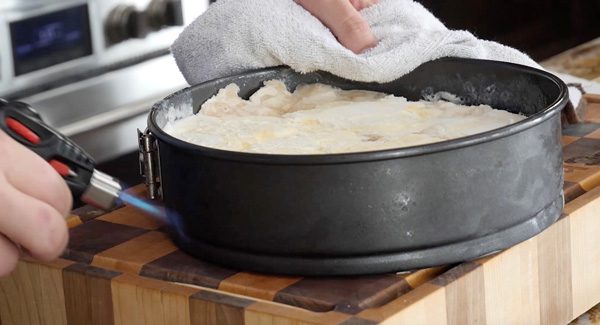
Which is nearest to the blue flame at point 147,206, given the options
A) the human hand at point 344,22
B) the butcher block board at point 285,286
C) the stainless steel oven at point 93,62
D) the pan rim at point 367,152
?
the butcher block board at point 285,286

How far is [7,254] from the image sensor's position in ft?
2.90

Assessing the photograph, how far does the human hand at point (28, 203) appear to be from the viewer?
0.86 m

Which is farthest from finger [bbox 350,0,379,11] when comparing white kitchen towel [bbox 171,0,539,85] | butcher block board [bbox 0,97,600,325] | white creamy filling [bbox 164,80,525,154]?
butcher block board [bbox 0,97,600,325]

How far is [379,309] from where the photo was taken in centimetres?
89

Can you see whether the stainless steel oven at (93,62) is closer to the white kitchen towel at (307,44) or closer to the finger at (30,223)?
the white kitchen towel at (307,44)

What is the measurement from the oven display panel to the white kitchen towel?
0.92 meters

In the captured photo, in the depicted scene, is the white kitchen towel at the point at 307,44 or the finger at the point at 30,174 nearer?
the finger at the point at 30,174

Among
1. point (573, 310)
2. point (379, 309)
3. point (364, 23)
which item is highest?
point (364, 23)

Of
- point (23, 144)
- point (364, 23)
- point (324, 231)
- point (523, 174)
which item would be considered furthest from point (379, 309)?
point (364, 23)

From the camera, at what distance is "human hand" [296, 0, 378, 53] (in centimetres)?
128

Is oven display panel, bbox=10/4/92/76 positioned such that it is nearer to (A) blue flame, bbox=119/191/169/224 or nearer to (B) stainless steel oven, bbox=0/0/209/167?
(B) stainless steel oven, bbox=0/0/209/167

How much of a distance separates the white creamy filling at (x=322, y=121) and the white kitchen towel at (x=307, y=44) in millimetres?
39

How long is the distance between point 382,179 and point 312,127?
23 centimetres

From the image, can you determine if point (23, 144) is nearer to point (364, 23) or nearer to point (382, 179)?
point (382, 179)
